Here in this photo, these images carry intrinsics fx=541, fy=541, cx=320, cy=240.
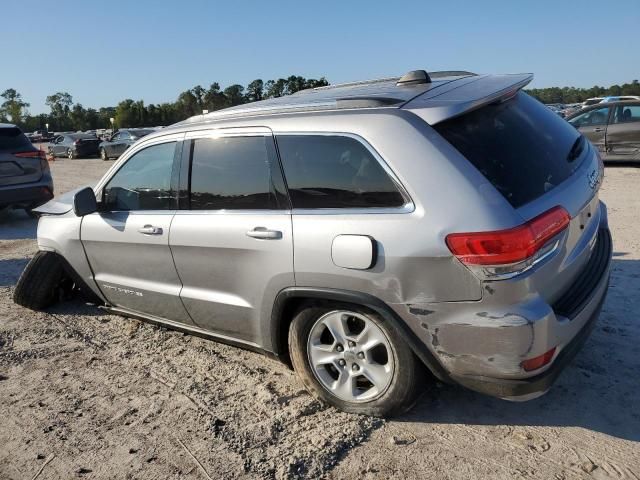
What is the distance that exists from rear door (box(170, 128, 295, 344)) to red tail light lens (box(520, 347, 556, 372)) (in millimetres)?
1255

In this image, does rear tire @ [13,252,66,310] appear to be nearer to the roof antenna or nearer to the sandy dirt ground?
the sandy dirt ground

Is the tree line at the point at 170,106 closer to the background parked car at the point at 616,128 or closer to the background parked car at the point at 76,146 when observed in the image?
the background parked car at the point at 76,146

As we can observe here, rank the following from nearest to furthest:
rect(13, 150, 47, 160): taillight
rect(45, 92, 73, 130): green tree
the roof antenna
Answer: the roof antenna < rect(13, 150, 47, 160): taillight < rect(45, 92, 73, 130): green tree

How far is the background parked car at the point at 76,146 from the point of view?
89.9ft

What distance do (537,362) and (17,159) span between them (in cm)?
927

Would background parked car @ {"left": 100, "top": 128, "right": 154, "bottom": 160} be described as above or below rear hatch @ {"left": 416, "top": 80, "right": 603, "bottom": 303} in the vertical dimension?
below

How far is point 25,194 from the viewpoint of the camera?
368 inches

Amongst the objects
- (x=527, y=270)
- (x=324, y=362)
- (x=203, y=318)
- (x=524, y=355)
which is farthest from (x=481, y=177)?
(x=203, y=318)

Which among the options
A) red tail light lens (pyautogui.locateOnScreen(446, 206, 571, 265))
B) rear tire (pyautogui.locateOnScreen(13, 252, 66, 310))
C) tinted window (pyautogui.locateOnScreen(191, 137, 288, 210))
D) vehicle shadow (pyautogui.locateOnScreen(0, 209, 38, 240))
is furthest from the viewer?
vehicle shadow (pyautogui.locateOnScreen(0, 209, 38, 240))

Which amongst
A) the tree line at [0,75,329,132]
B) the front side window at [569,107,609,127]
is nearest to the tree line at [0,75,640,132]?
the tree line at [0,75,329,132]

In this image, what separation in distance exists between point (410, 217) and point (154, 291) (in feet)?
7.05

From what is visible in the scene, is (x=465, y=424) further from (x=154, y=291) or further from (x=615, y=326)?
(x=154, y=291)

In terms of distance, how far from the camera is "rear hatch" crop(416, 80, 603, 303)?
8.35 feet

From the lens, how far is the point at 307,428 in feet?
9.83
